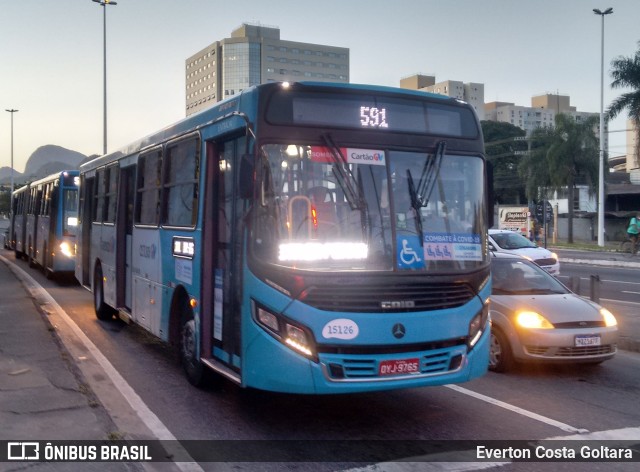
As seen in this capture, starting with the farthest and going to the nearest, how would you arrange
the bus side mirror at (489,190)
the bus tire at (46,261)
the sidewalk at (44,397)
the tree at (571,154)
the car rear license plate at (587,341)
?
the tree at (571,154), the bus tire at (46,261), the car rear license plate at (587,341), the bus side mirror at (489,190), the sidewalk at (44,397)

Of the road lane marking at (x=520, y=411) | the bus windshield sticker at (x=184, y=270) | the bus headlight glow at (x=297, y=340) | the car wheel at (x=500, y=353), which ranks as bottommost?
the road lane marking at (x=520, y=411)

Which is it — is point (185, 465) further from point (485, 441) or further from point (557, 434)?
point (557, 434)

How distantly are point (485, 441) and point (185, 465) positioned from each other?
2.54 m

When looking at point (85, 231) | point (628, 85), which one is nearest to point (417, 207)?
point (85, 231)

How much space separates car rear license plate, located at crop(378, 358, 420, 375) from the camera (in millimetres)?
6234

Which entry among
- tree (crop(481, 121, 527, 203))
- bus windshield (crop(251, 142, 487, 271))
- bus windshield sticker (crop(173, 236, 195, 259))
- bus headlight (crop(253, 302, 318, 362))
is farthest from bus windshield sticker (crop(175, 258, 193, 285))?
tree (crop(481, 121, 527, 203))

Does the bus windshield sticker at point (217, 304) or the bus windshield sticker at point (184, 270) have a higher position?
the bus windshield sticker at point (184, 270)

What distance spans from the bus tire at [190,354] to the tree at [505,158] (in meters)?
69.8

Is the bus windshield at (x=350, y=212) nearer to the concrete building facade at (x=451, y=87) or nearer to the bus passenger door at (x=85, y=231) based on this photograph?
the bus passenger door at (x=85, y=231)

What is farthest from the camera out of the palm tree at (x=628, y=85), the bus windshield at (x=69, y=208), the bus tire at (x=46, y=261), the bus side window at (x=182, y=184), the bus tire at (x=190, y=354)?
the palm tree at (x=628, y=85)

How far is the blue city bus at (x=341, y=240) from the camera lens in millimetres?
6137

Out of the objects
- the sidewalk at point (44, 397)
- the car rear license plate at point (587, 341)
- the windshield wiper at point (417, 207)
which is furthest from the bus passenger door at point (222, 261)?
the car rear license plate at point (587, 341)

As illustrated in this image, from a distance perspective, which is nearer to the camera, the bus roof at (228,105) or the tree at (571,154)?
the bus roof at (228,105)

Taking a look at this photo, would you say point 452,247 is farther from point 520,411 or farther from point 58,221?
point 58,221
